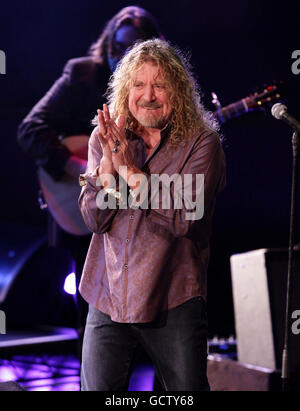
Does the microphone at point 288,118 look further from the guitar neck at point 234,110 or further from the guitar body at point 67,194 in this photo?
the guitar body at point 67,194

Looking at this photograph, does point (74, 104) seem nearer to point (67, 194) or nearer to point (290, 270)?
point (67, 194)

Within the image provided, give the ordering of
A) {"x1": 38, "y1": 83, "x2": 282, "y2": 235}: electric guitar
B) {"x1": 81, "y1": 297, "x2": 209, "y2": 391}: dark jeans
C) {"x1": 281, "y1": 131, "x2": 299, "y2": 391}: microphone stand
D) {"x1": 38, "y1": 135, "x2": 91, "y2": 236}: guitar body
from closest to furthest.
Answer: {"x1": 81, "y1": 297, "x2": 209, "y2": 391}: dark jeans < {"x1": 281, "y1": 131, "x2": 299, "y2": 391}: microphone stand < {"x1": 38, "y1": 83, "x2": 282, "y2": 235}: electric guitar < {"x1": 38, "y1": 135, "x2": 91, "y2": 236}: guitar body

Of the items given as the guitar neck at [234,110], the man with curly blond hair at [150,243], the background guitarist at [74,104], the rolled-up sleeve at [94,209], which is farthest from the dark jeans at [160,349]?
the guitar neck at [234,110]

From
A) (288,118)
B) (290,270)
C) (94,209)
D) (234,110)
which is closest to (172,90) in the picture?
(288,118)

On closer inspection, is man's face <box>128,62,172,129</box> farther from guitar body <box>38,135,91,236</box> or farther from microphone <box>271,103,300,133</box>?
guitar body <box>38,135,91,236</box>

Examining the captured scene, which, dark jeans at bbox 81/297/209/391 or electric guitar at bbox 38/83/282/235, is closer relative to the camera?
dark jeans at bbox 81/297/209/391

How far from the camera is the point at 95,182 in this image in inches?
75.3

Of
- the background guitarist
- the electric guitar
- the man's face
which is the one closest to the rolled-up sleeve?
the man's face

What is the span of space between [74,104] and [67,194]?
61 cm

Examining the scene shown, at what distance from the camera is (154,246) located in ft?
6.20

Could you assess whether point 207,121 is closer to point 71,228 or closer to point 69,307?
point 71,228

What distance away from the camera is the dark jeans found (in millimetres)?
1825

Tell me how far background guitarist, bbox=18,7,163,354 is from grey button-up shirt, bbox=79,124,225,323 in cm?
168

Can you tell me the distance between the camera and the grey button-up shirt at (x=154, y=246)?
6.04 feet
